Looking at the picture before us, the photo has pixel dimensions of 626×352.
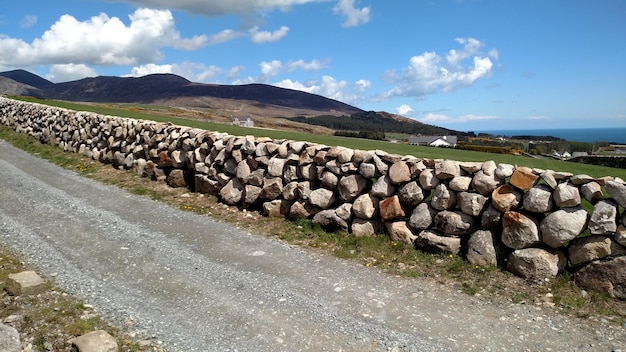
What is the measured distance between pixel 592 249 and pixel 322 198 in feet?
17.1

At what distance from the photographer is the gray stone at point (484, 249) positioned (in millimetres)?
7273

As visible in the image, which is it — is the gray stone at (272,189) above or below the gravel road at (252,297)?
above

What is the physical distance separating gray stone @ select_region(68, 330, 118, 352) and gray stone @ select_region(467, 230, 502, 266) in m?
5.63

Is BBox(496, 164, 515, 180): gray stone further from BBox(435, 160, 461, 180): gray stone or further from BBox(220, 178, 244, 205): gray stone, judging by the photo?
BBox(220, 178, 244, 205): gray stone

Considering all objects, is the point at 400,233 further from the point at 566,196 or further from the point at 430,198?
the point at 566,196

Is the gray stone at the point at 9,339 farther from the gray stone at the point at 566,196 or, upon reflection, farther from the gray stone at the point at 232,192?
the gray stone at the point at 566,196

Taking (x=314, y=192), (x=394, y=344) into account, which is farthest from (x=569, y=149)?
(x=394, y=344)

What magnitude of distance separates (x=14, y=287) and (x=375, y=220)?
20.5 feet

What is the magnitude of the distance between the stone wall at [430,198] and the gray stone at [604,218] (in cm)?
1

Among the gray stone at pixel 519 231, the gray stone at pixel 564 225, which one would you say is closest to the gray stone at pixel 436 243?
the gray stone at pixel 519 231

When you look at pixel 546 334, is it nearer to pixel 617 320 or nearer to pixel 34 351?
pixel 617 320

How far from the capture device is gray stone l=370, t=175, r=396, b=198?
28.6 feet

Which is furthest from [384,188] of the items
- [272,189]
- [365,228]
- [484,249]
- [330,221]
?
[272,189]

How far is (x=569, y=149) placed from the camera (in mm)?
50188
